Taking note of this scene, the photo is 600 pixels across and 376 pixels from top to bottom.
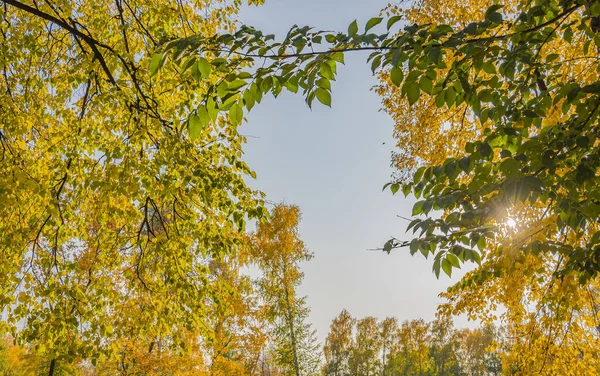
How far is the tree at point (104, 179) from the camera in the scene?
12.8ft

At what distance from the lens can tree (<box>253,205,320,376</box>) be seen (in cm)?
1495

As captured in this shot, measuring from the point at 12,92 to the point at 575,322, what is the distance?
6.56 meters

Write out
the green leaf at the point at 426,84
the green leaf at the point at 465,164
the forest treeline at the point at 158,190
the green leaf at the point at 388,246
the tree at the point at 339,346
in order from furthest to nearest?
1. the tree at the point at 339,346
2. the forest treeline at the point at 158,190
3. the green leaf at the point at 388,246
4. the green leaf at the point at 465,164
5. the green leaf at the point at 426,84

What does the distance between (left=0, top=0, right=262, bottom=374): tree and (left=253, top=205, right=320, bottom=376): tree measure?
9.99 metres

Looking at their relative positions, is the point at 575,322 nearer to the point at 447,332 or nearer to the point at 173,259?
the point at 173,259

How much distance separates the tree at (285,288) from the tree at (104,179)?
9.99m

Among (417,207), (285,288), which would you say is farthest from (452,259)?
(285,288)

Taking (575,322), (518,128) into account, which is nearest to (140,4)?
(518,128)

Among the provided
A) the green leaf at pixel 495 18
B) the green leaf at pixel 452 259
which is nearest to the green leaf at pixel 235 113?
the green leaf at pixel 495 18

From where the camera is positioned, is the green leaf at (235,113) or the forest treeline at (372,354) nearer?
the green leaf at (235,113)

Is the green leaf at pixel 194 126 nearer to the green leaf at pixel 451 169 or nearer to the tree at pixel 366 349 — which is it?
the green leaf at pixel 451 169

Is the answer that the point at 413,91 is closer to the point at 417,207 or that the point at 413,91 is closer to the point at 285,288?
the point at 417,207

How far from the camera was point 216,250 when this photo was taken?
4594 mm

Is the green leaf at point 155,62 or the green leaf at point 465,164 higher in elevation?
the green leaf at point 155,62
